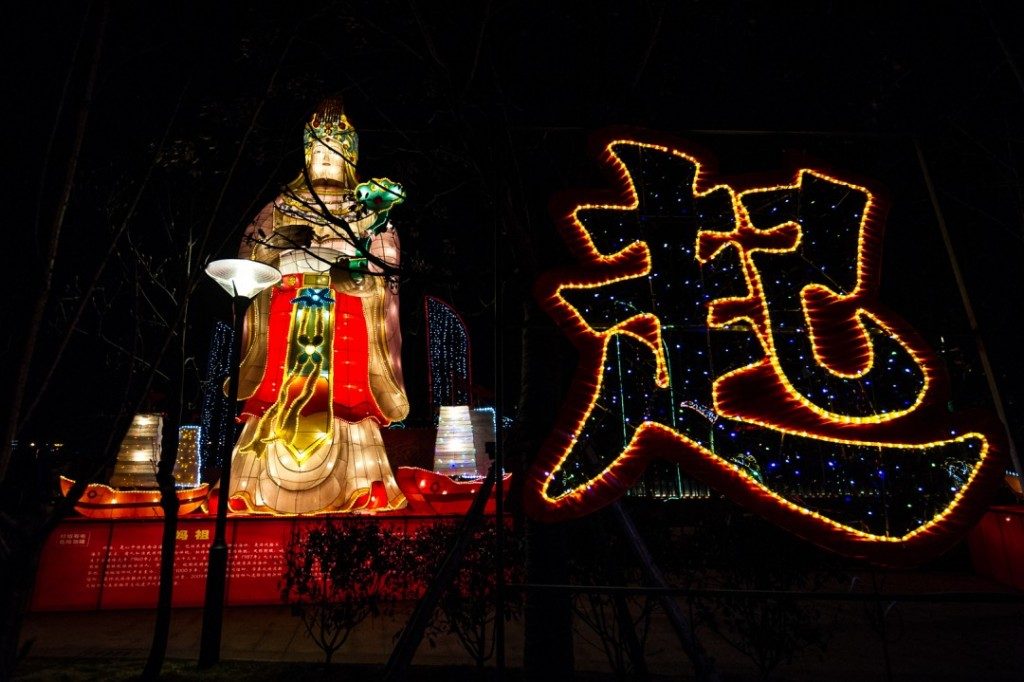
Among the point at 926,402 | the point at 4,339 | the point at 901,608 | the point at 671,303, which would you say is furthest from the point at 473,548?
the point at 901,608

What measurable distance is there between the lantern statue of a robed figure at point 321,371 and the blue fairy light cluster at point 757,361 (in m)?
6.31

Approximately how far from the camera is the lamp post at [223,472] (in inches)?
229

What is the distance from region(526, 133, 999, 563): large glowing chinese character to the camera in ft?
11.6

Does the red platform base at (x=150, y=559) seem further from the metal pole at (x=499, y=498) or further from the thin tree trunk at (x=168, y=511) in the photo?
the metal pole at (x=499, y=498)

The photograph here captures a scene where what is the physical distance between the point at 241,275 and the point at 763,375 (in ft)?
18.9

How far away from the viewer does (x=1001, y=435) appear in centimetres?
345

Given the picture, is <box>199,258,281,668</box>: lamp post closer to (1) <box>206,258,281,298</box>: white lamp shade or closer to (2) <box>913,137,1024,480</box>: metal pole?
(1) <box>206,258,281,298</box>: white lamp shade

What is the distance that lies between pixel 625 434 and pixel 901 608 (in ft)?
25.2

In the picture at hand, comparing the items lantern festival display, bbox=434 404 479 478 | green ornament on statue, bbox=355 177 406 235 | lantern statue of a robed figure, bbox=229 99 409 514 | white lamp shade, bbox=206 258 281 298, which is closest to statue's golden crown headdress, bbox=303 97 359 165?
lantern statue of a robed figure, bbox=229 99 409 514

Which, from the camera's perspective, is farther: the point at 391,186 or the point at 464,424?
the point at 464,424

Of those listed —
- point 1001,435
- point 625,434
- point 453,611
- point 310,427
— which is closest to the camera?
point 1001,435

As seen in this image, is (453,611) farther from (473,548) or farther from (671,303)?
(671,303)

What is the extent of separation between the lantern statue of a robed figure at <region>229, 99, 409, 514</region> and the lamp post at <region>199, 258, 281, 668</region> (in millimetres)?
2995

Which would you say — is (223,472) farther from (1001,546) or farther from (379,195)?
(1001,546)
